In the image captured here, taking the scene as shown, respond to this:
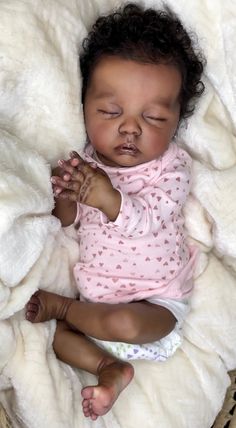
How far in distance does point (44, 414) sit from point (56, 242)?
1.02 feet

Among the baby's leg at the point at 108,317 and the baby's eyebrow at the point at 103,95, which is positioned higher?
the baby's eyebrow at the point at 103,95

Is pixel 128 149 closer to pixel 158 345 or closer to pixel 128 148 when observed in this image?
pixel 128 148

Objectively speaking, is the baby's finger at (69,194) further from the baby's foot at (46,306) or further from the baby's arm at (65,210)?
the baby's foot at (46,306)

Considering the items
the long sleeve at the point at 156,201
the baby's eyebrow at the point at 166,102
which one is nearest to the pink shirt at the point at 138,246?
the long sleeve at the point at 156,201

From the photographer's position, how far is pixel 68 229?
1.29 m

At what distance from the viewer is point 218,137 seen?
135cm

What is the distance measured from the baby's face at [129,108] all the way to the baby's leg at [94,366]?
34cm

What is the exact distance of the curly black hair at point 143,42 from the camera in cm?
122

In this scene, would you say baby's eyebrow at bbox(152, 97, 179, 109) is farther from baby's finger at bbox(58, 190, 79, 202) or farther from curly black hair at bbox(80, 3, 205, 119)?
baby's finger at bbox(58, 190, 79, 202)

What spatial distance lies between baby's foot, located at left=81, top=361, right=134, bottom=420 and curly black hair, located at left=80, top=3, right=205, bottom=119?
0.52m

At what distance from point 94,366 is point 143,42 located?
23.7 inches

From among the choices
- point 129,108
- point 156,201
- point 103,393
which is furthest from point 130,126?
point 103,393

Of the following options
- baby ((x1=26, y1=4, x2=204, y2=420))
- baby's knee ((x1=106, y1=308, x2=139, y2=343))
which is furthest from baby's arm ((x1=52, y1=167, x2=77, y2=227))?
baby's knee ((x1=106, y1=308, x2=139, y2=343))

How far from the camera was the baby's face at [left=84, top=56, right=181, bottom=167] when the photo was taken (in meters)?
1.20
